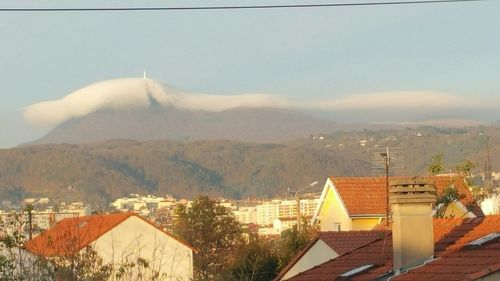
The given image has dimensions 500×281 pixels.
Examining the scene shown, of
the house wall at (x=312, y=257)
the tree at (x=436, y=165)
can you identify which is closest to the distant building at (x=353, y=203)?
the tree at (x=436, y=165)

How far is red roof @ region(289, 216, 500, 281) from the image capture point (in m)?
16.4

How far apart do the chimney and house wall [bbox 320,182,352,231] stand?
36.5 metres

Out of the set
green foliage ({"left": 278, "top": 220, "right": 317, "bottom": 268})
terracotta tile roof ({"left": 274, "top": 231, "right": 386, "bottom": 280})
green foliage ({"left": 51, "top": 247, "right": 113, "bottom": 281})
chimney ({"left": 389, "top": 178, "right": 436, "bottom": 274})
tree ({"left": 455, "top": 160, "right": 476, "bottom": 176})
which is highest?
tree ({"left": 455, "top": 160, "right": 476, "bottom": 176})

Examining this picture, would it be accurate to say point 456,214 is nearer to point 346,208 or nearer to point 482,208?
point 482,208

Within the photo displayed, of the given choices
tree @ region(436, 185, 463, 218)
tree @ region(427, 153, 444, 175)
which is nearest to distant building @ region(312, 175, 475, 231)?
tree @ region(427, 153, 444, 175)

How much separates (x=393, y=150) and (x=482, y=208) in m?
3.77

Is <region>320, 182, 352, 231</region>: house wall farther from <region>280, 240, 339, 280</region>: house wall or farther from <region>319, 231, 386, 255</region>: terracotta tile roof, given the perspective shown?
<region>280, 240, 339, 280</region>: house wall

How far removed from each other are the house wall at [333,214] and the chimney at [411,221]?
120ft

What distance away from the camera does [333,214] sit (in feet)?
189

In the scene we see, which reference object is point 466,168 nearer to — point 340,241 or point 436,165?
point 436,165

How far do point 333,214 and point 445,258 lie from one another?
40.1 m

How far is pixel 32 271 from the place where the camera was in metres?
15.3

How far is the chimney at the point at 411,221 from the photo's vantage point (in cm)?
1862

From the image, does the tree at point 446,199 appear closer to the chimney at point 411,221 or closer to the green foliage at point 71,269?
the chimney at point 411,221
